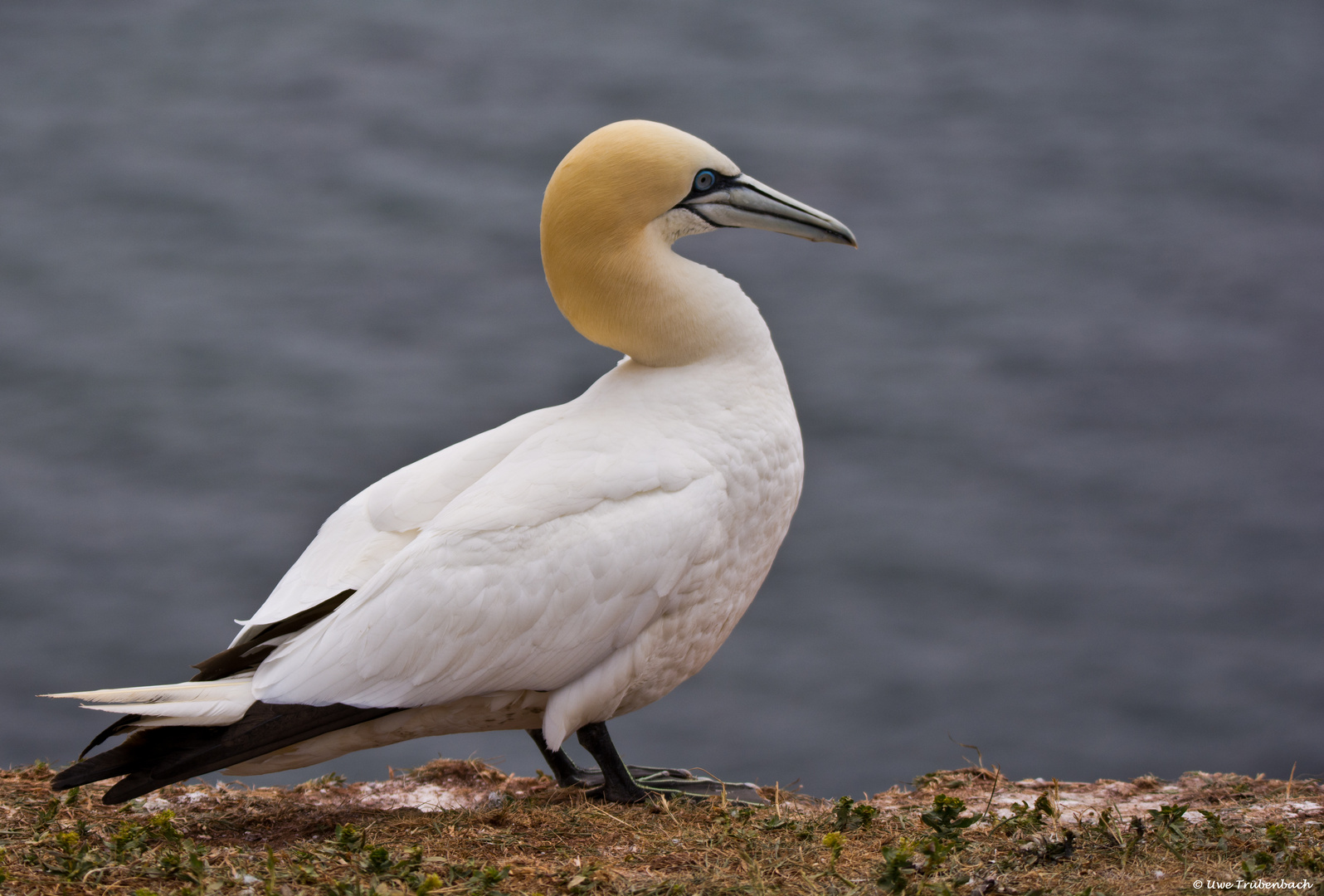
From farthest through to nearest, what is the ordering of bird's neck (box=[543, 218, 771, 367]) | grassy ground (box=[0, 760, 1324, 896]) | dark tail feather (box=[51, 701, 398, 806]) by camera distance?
bird's neck (box=[543, 218, 771, 367]) → dark tail feather (box=[51, 701, 398, 806]) → grassy ground (box=[0, 760, 1324, 896])

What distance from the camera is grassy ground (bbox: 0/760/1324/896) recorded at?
3131 millimetres

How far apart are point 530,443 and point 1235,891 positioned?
91.8 inches

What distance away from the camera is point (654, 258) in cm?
431

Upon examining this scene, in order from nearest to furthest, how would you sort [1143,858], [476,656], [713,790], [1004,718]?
[1143,858] → [476,656] → [713,790] → [1004,718]

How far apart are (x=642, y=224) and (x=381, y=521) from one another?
1.26 metres

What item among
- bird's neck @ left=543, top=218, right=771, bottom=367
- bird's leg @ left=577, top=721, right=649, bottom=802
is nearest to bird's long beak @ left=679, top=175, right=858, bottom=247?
bird's neck @ left=543, top=218, right=771, bottom=367

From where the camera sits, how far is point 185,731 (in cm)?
373

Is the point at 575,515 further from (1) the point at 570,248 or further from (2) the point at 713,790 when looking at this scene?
(2) the point at 713,790

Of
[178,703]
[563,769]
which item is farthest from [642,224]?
[178,703]

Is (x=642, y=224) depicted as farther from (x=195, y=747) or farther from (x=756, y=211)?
(x=195, y=747)

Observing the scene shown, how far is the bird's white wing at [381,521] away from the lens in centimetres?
414

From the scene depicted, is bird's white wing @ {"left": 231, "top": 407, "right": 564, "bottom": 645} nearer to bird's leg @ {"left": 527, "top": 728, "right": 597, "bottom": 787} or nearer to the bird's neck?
the bird's neck

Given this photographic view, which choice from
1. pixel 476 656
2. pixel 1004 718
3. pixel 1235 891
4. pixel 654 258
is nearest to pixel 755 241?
pixel 1004 718

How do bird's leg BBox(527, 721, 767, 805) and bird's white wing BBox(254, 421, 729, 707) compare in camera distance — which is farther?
bird's leg BBox(527, 721, 767, 805)
